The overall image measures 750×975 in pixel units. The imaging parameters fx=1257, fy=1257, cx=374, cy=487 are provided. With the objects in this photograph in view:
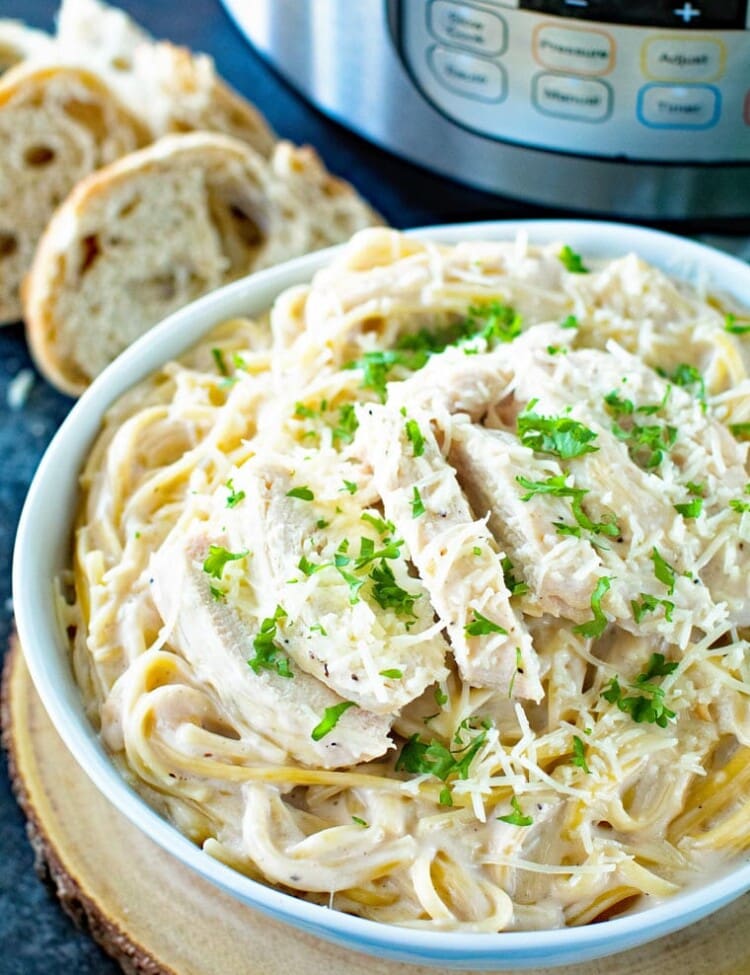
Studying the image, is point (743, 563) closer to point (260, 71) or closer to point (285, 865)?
point (285, 865)

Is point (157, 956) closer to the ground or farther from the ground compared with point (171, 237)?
closer to the ground

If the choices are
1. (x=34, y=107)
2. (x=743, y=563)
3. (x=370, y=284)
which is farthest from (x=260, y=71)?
(x=743, y=563)

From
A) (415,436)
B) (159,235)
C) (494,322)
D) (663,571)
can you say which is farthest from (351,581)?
(159,235)

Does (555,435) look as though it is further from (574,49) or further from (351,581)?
(574,49)

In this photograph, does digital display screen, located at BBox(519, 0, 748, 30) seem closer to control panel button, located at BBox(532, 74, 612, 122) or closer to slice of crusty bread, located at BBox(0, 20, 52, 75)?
control panel button, located at BBox(532, 74, 612, 122)

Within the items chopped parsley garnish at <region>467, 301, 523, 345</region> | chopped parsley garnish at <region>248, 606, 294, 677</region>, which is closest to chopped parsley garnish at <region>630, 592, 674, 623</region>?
chopped parsley garnish at <region>248, 606, 294, 677</region>

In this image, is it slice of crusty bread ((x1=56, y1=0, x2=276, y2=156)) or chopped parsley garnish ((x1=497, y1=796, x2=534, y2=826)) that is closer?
chopped parsley garnish ((x1=497, y1=796, x2=534, y2=826))
